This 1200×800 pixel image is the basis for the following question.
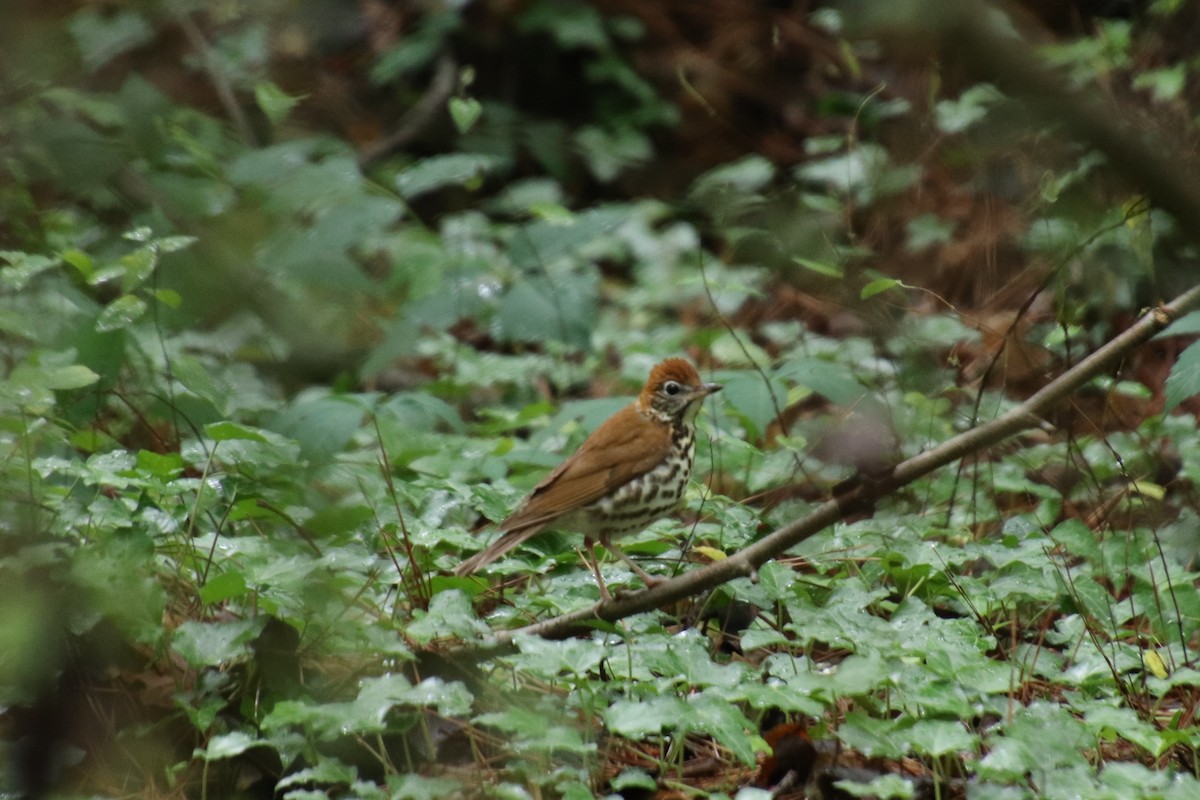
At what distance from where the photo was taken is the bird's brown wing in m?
3.07

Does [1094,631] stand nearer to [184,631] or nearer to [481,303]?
[184,631]

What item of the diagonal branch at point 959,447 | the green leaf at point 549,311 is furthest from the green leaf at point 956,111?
the diagonal branch at point 959,447

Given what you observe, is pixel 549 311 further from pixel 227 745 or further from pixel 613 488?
pixel 227 745

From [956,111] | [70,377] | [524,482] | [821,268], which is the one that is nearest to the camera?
[821,268]

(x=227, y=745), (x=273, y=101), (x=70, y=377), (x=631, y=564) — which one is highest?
(x=273, y=101)

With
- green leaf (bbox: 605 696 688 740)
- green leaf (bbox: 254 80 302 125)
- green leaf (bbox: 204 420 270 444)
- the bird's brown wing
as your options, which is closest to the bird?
the bird's brown wing

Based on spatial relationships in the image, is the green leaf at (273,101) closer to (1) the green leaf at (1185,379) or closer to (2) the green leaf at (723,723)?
(2) the green leaf at (723,723)

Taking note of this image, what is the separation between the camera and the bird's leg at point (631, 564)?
116 inches

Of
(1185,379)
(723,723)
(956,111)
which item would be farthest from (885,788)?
(956,111)

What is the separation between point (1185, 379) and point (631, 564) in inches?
52.9

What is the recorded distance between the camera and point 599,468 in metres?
3.18

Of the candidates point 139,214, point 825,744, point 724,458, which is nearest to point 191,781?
point 825,744

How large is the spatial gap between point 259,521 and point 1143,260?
6.73ft

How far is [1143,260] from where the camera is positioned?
2443mm
